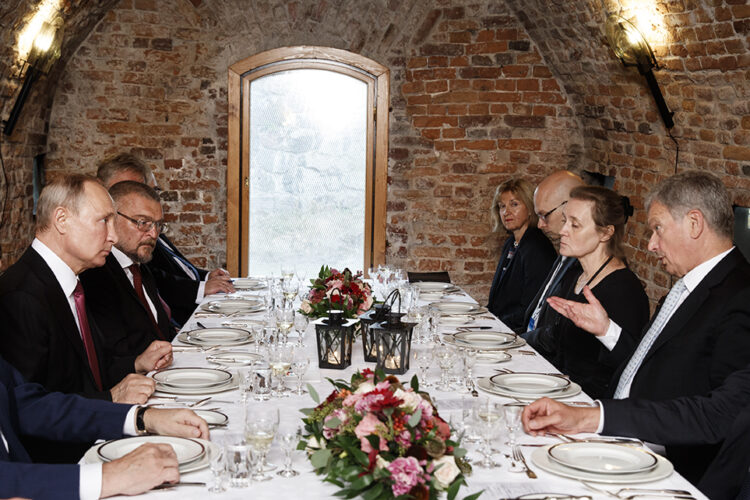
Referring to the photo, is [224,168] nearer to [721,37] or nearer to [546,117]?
[546,117]

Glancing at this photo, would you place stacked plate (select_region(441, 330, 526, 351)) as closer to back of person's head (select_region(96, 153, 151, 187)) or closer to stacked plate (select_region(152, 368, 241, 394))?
stacked plate (select_region(152, 368, 241, 394))

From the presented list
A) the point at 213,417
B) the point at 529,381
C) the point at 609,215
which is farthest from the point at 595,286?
the point at 213,417

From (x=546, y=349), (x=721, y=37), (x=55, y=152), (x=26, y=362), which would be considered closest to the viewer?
(x=26, y=362)

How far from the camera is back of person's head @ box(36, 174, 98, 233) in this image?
3002 millimetres

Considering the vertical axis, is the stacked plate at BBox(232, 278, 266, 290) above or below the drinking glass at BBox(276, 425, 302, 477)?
above

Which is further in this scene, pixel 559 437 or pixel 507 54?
pixel 507 54

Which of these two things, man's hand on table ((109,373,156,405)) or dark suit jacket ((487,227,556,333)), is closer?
man's hand on table ((109,373,156,405))

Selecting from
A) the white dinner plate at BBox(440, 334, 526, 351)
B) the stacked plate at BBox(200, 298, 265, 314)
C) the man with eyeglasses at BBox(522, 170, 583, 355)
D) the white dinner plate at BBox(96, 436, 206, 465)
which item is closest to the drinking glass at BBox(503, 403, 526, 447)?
the white dinner plate at BBox(96, 436, 206, 465)

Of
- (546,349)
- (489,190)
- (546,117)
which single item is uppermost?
(546,117)

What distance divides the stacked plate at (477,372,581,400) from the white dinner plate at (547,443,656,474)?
457mm

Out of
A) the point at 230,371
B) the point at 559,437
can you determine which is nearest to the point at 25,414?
the point at 230,371

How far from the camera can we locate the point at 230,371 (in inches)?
119

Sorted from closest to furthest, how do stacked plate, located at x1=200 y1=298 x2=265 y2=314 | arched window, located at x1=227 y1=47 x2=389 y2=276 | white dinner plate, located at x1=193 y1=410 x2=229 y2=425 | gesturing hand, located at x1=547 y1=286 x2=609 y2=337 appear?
white dinner plate, located at x1=193 y1=410 x2=229 y2=425 < gesturing hand, located at x1=547 y1=286 x2=609 y2=337 < stacked plate, located at x1=200 y1=298 x2=265 y2=314 < arched window, located at x1=227 y1=47 x2=389 y2=276

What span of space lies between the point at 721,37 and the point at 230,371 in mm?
3137
